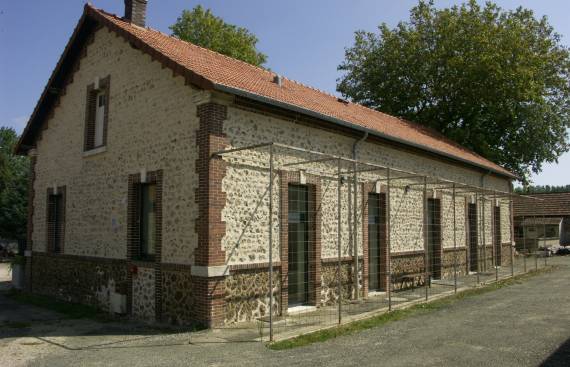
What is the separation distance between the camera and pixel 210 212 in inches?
342

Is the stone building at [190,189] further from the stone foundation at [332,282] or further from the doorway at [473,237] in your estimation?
the doorway at [473,237]

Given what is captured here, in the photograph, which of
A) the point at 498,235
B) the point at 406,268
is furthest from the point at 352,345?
the point at 498,235

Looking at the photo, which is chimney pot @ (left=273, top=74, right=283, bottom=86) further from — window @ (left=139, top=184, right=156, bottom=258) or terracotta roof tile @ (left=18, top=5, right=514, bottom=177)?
window @ (left=139, top=184, right=156, bottom=258)

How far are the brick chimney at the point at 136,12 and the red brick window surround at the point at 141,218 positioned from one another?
4.31m

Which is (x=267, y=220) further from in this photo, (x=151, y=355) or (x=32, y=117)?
(x=32, y=117)

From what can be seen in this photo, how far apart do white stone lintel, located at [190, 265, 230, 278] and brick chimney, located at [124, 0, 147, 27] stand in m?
6.98

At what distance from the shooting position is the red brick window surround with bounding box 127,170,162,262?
410 inches

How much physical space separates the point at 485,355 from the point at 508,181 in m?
17.0

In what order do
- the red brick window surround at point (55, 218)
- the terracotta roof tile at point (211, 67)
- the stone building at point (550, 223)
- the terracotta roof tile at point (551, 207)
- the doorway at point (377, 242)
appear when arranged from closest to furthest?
the terracotta roof tile at point (211, 67), the doorway at point (377, 242), the red brick window surround at point (55, 218), the terracotta roof tile at point (551, 207), the stone building at point (550, 223)

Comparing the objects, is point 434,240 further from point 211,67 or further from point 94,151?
point 94,151

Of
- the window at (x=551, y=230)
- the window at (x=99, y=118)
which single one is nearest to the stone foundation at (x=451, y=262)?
the window at (x=99, y=118)

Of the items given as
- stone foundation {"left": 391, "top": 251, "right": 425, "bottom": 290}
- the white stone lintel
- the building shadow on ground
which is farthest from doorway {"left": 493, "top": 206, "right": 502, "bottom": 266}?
the white stone lintel

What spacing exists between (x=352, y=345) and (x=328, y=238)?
3.83m

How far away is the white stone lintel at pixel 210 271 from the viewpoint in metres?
8.50
